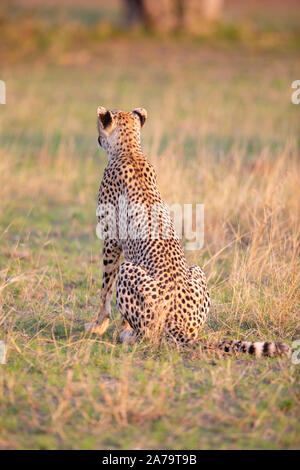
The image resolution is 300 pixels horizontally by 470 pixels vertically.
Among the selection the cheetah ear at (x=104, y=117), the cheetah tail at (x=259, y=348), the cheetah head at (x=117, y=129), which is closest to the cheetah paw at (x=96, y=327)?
the cheetah tail at (x=259, y=348)

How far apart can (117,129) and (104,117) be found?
132 millimetres

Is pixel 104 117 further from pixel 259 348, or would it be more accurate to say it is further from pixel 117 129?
pixel 259 348

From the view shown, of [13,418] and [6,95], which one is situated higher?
[6,95]

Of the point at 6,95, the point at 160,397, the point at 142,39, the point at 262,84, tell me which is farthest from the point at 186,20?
the point at 160,397

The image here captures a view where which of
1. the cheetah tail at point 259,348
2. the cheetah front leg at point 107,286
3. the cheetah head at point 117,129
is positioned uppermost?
the cheetah head at point 117,129

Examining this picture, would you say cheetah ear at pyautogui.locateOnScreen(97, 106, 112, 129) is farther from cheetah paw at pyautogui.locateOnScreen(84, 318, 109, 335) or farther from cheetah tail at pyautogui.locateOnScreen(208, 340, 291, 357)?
cheetah tail at pyautogui.locateOnScreen(208, 340, 291, 357)

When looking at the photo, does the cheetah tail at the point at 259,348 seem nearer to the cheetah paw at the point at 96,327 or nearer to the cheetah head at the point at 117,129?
the cheetah paw at the point at 96,327

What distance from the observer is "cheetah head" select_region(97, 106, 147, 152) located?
508 cm

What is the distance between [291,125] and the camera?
10.7 metres

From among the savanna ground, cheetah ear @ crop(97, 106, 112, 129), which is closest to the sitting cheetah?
cheetah ear @ crop(97, 106, 112, 129)

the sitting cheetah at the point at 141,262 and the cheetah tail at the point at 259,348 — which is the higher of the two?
the sitting cheetah at the point at 141,262

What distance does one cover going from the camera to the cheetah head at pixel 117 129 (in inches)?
200

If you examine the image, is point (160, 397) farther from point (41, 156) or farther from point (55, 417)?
point (41, 156)
